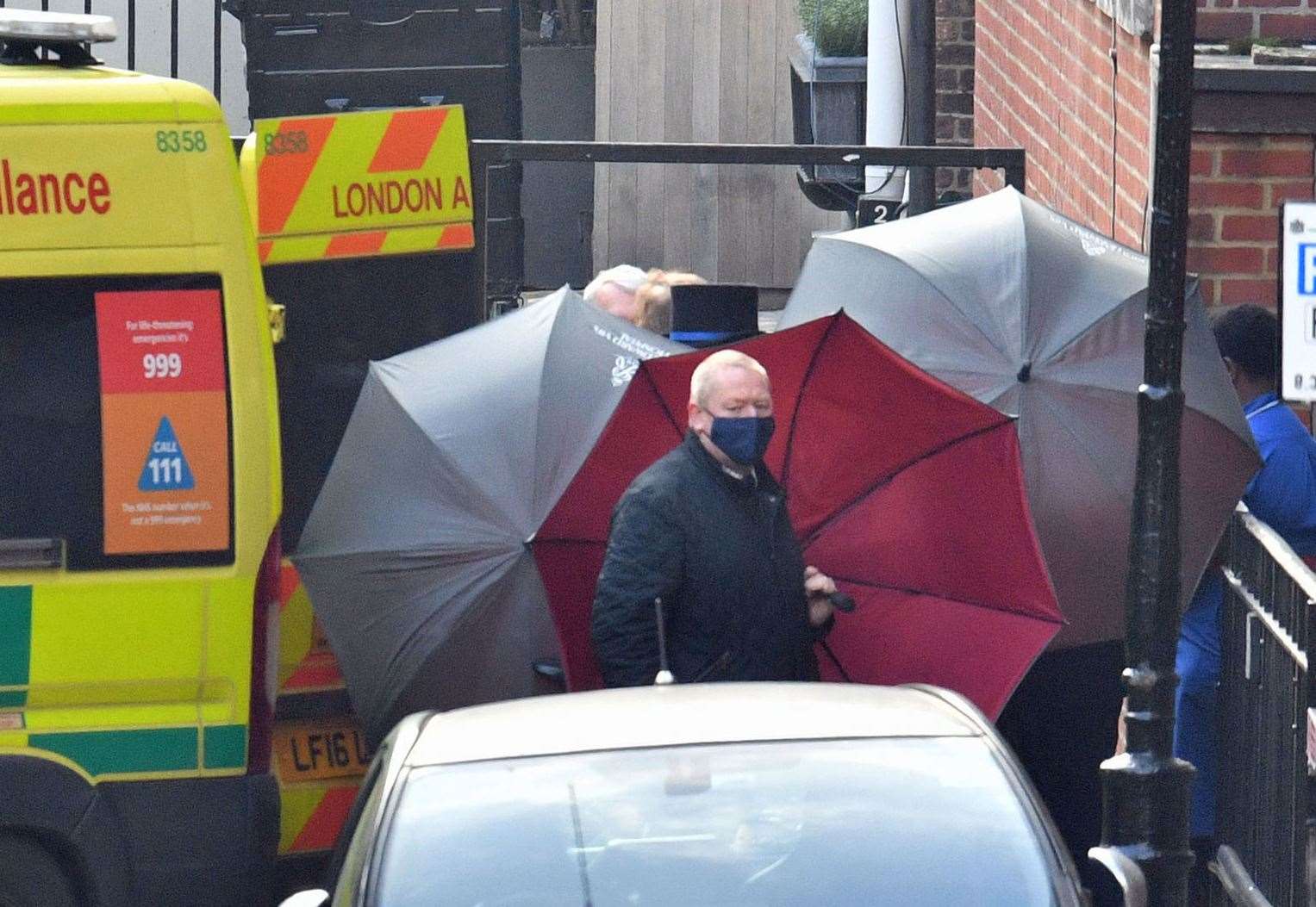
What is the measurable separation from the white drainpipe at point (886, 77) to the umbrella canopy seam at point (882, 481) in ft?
17.0

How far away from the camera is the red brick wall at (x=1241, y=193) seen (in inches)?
278

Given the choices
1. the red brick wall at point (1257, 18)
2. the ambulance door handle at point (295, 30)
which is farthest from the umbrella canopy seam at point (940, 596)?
the ambulance door handle at point (295, 30)

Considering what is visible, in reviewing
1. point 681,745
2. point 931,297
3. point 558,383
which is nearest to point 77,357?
point 558,383

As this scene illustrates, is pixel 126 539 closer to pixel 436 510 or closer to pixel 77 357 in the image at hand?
pixel 77 357

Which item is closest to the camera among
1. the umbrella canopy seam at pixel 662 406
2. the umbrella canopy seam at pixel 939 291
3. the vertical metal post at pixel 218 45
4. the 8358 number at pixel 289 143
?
the umbrella canopy seam at pixel 662 406

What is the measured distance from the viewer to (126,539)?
206 inches

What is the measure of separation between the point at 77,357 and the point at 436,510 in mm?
999

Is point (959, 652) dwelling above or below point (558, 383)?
below

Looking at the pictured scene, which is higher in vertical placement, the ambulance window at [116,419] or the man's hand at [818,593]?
the ambulance window at [116,419]

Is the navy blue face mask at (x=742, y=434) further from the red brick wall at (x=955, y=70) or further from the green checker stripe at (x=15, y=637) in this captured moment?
the red brick wall at (x=955, y=70)

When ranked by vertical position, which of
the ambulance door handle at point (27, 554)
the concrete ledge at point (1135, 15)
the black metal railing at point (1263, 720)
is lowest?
the black metal railing at point (1263, 720)

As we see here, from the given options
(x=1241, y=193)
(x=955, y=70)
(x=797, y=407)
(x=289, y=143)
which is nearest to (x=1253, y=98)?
(x=1241, y=193)

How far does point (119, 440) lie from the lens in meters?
5.22

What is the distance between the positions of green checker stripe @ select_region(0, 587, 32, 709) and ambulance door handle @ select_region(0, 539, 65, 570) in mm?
49
